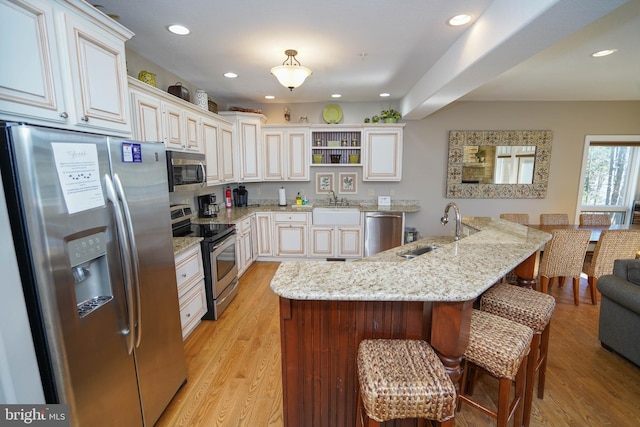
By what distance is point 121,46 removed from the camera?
5.69 feet

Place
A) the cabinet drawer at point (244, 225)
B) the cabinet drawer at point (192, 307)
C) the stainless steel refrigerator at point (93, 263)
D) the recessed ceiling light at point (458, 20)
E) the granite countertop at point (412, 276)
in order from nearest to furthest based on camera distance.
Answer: the stainless steel refrigerator at point (93, 263), the granite countertop at point (412, 276), the recessed ceiling light at point (458, 20), the cabinet drawer at point (192, 307), the cabinet drawer at point (244, 225)

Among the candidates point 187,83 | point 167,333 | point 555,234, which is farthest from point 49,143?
point 555,234

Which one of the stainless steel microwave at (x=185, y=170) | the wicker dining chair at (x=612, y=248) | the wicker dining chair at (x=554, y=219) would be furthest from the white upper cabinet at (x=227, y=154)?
the wicker dining chair at (x=554, y=219)

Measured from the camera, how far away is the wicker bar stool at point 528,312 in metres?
1.55

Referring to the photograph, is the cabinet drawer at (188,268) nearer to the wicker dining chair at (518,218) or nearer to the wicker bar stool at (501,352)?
the wicker bar stool at (501,352)

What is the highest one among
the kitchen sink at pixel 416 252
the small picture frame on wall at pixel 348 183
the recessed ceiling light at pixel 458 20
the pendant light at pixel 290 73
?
the recessed ceiling light at pixel 458 20

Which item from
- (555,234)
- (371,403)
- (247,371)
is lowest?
(247,371)

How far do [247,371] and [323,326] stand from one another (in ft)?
3.82

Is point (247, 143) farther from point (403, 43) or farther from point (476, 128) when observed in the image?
point (476, 128)

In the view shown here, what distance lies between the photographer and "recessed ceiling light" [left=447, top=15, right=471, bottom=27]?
79.4 inches

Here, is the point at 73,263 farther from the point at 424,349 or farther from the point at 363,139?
the point at 363,139

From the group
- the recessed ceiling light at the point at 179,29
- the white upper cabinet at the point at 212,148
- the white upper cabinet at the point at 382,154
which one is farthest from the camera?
the white upper cabinet at the point at 382,154

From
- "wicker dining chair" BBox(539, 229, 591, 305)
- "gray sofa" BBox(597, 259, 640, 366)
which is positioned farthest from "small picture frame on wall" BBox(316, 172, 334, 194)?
"gray sofa" BBox(597, 259, 640, 366)

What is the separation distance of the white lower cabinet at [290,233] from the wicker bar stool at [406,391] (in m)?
3.36
